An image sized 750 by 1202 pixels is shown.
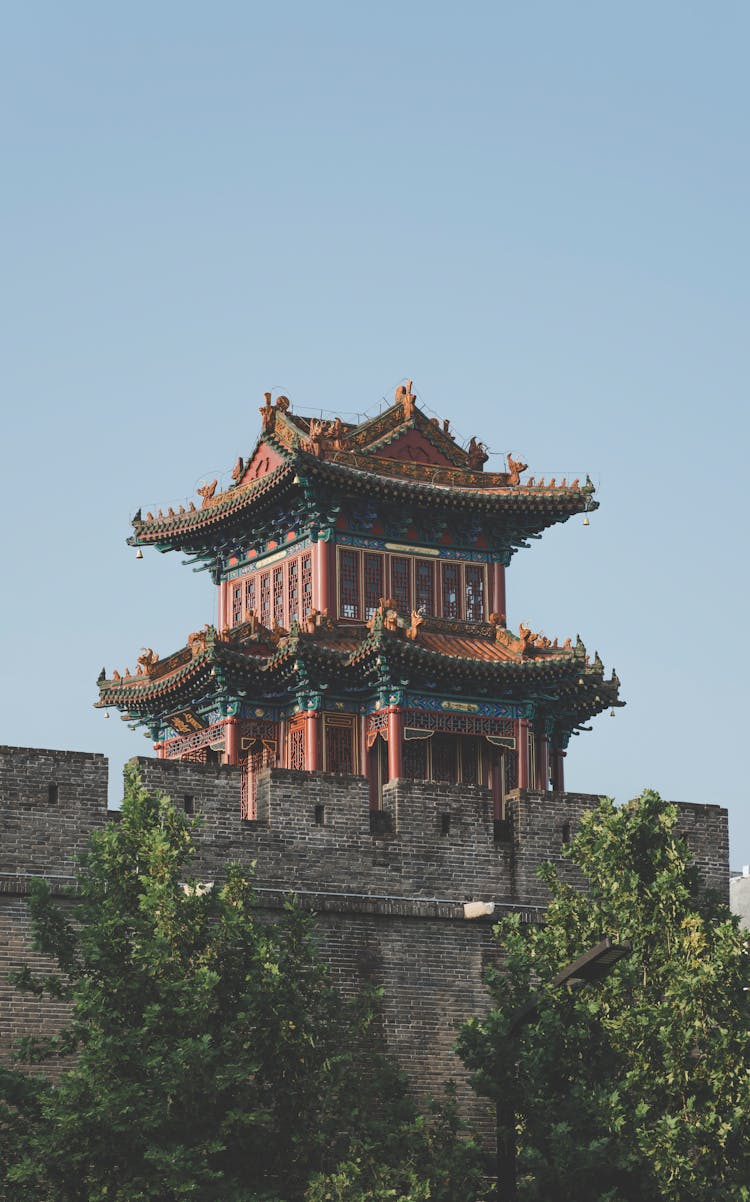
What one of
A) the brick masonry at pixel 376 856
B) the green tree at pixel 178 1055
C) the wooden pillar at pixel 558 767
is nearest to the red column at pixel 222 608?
the wooden pillar at pixel 558 767

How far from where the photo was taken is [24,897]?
23938 millimetres

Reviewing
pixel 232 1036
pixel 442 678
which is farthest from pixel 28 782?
pixel 442 678

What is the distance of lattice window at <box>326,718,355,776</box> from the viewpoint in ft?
132

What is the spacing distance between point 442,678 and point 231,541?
525cm

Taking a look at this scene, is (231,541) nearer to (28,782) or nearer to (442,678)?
(442,678)

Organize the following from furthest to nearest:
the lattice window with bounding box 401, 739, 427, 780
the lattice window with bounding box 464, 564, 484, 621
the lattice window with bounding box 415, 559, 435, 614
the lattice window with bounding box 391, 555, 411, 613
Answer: the lattice window with bounding box 464, 564, 484, 621, the lattice window with bounding box 415, 559, 435, 614, the lattice window with bounding box 391, 555, 411, 613, the lattice window with bounding box 401, 739, 427, 780

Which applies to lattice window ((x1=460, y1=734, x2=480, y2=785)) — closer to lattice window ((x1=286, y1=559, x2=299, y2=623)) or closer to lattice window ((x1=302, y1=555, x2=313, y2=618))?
lattice window ((x1=302, y1=555, x2=313, y2=618))

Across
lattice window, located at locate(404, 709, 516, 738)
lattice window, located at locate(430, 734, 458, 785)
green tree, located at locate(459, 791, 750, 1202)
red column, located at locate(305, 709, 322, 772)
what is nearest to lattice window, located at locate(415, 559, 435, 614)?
lattice window, located at locate(404, 709, 516, 738)

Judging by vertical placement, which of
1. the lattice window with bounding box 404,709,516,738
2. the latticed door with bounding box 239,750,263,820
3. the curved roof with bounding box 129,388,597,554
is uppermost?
the curved roof with bounding box 129,388,597,554

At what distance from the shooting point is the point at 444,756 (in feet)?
135

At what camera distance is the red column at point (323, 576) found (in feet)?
134

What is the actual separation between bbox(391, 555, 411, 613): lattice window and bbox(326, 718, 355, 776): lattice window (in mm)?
2291

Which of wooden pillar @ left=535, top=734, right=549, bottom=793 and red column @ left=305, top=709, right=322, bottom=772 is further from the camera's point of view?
wooden pillar @ left=535, top=734, right=549, bottom=793

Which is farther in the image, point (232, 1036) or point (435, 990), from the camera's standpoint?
point (435, 990)
